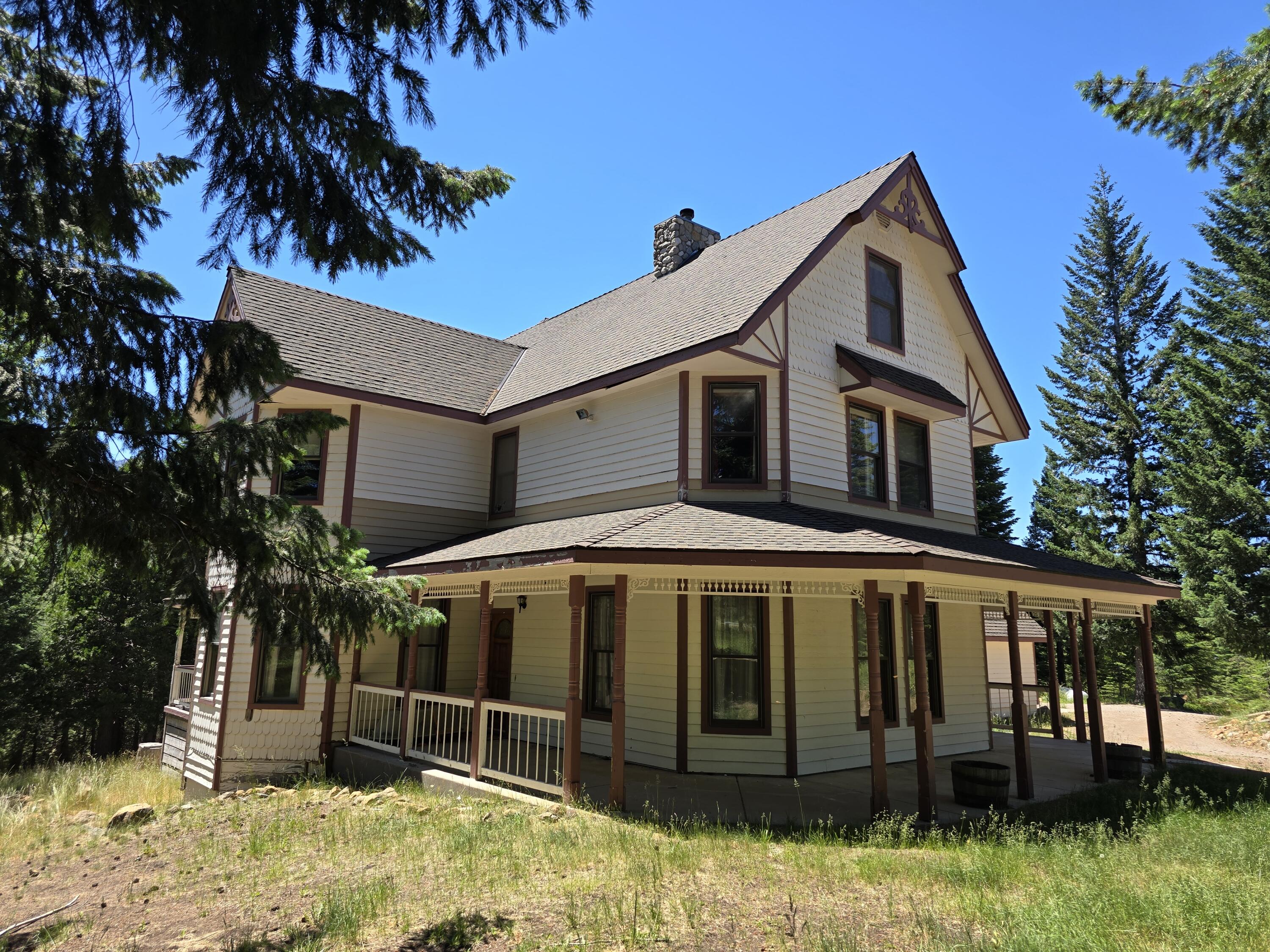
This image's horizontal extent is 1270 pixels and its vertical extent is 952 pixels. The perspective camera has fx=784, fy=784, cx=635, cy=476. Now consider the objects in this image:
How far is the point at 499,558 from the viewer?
10.2 m

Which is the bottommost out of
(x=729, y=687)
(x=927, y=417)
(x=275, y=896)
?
(x=275, y=896)

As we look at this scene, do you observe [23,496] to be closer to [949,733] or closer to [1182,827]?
[1182,827]

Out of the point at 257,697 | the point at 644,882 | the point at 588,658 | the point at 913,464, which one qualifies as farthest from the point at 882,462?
the point at 257,697

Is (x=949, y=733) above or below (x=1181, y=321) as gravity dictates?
below

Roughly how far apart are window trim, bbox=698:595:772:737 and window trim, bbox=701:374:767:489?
5.60 feet

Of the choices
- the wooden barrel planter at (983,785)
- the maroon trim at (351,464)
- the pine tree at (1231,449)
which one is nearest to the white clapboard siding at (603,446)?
the maroon trim at (351,464)

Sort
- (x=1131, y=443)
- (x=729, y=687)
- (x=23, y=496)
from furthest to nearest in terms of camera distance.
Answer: (x=1131, y=443)
(x=729, y=687)
(x=23, y=496)

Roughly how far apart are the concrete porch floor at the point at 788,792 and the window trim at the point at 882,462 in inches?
168

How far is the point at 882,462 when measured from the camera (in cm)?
1383

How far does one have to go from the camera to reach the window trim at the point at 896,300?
46.9 feet

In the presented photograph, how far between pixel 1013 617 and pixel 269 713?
11.9 m

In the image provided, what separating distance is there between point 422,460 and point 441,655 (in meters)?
3.78

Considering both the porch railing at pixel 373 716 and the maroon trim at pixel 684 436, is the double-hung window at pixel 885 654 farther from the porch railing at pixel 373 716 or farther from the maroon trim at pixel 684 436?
the porch railing at pixel 373 716

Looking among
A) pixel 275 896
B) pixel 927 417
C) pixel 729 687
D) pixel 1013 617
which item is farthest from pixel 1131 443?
pixel 275 896
